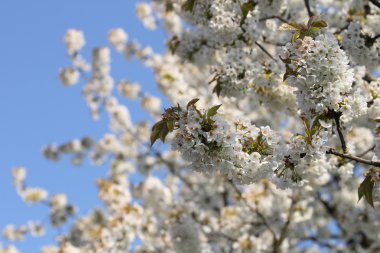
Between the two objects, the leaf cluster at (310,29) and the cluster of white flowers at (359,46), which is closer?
the leaf cluster at (310,29)

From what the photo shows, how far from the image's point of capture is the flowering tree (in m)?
3.08

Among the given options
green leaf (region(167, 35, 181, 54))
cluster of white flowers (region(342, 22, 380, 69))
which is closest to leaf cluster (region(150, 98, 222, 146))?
cluster of white flowers (region(342, 22, 380, 69))

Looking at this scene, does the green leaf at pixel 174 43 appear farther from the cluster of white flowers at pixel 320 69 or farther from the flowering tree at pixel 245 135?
the cluster of white flowers at pixel 320 69

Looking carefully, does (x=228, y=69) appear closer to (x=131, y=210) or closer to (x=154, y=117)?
(x=131, y=210)

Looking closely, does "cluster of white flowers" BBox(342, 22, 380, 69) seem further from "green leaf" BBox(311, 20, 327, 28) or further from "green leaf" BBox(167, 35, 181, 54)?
"green leaf" BBox(167, 35, 181, 54)

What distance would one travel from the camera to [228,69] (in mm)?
5309

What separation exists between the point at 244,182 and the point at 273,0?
2899 mm

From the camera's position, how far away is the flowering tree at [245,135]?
10.1 feet

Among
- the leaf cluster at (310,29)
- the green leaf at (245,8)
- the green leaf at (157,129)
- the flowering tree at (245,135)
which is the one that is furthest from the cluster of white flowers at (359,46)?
Result: the green leaf at (157,129)

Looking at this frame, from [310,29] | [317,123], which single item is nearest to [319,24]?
[310,29]

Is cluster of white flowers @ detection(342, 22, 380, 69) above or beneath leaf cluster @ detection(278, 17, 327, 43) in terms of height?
above

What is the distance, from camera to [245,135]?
3.29 m

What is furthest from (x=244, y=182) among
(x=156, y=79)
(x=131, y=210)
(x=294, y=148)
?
(x=156, y=79)

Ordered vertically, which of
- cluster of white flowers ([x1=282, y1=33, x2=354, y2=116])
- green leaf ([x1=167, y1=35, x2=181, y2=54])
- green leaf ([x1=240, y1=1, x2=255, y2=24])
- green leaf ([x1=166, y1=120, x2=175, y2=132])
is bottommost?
green leaf ([x1=166, y1=120, x2=175, y2=132])
